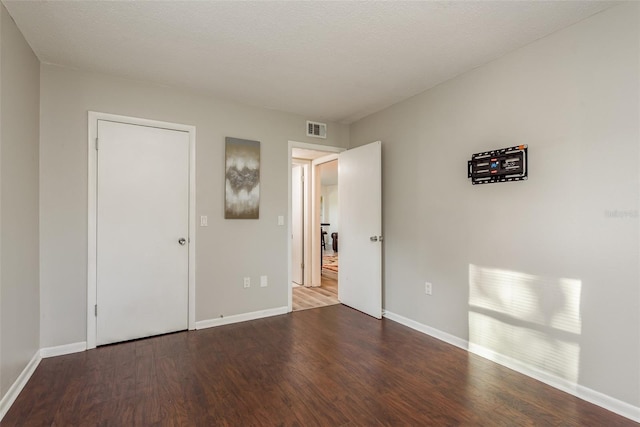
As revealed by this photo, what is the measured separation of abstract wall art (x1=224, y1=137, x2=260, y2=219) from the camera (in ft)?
11.5

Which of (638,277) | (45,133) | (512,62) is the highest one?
(512,62)

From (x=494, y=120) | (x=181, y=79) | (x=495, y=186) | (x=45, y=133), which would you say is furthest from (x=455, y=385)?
(x=45, y=133)

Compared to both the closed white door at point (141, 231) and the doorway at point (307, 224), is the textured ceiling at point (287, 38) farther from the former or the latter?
the doorway at point (307, 224)

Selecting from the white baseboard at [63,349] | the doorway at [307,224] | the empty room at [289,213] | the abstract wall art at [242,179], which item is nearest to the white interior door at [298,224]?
the doorway at [307,224]

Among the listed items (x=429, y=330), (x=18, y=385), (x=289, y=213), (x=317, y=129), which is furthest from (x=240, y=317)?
(x=317, y=129)

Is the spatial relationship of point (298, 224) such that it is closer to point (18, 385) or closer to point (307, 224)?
point (307, 224)

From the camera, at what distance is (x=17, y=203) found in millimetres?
2172

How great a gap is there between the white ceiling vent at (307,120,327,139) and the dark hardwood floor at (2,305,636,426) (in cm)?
244

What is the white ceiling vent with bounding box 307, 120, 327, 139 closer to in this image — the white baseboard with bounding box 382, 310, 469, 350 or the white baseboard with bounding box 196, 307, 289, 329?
the white baseboard with bounding box 196, 307, 289, 329

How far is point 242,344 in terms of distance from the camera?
295cm

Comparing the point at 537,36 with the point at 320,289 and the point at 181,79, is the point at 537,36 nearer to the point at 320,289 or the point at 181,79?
the point at 181,79

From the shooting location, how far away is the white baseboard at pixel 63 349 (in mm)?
2650

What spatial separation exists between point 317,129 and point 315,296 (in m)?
2.34

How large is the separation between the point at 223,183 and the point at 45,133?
A: 152 centimetres
